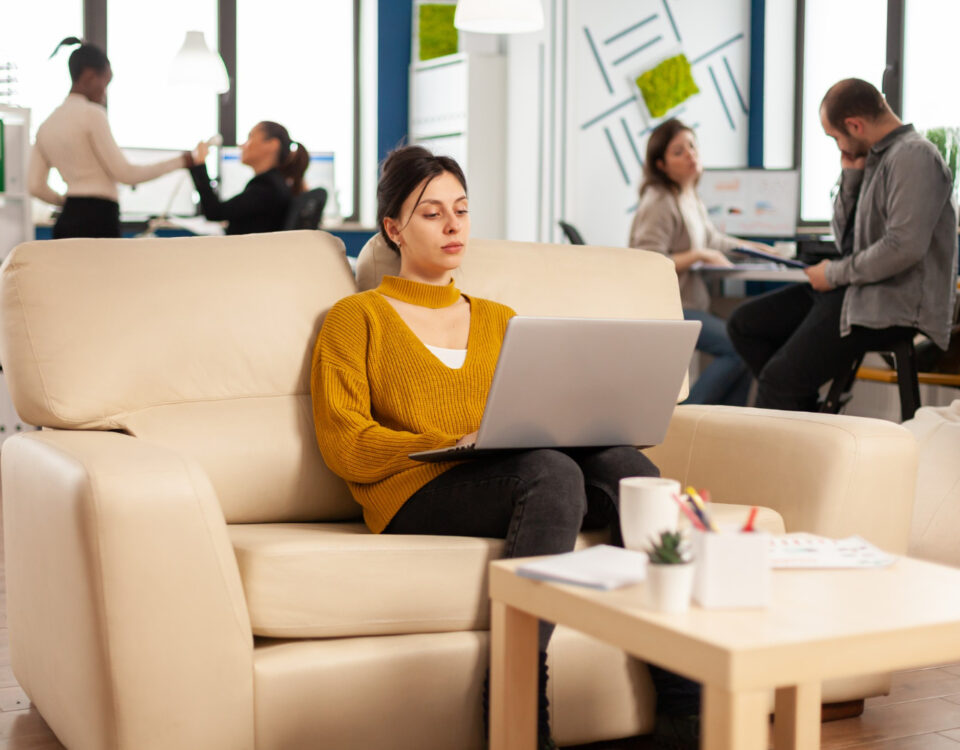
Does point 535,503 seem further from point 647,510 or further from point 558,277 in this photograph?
point 558,277

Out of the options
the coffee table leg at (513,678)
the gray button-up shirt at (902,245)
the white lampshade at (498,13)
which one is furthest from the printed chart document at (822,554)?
the white lampshade at (498,13)

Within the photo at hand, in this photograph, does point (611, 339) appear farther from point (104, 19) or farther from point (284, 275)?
point (104, 19)

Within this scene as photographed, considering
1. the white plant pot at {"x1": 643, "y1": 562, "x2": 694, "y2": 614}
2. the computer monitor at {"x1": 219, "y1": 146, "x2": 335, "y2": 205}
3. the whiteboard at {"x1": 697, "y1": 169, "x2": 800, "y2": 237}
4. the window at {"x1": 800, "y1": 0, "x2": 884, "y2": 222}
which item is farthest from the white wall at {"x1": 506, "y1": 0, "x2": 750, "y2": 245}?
the white plant pot at {"x1": 643, "y1": 562, "x2": 694, "y2": 614}

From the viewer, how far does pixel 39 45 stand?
6.41 meters

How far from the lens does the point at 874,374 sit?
3.99 metres

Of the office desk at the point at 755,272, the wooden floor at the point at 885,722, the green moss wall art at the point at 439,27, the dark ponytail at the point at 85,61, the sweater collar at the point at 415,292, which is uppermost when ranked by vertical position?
the green moss wall art at the point at 439,27

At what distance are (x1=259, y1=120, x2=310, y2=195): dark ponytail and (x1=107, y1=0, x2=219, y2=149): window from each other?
1.83 metres

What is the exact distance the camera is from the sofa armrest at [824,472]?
6.59 ft

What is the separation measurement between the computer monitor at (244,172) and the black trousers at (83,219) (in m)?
1.51

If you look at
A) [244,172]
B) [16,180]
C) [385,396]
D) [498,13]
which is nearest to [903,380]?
[498,13]

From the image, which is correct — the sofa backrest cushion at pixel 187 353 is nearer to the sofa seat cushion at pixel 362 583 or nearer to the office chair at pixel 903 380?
the sofa seat cushion at pixel 362 583

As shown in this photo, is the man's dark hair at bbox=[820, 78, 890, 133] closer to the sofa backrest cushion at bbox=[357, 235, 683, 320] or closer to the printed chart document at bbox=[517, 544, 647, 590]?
the sofa backrest cushion at bbox=[357, 235, 683, 320]

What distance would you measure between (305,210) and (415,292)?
104 inches

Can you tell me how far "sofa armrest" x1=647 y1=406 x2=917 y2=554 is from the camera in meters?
2.01
